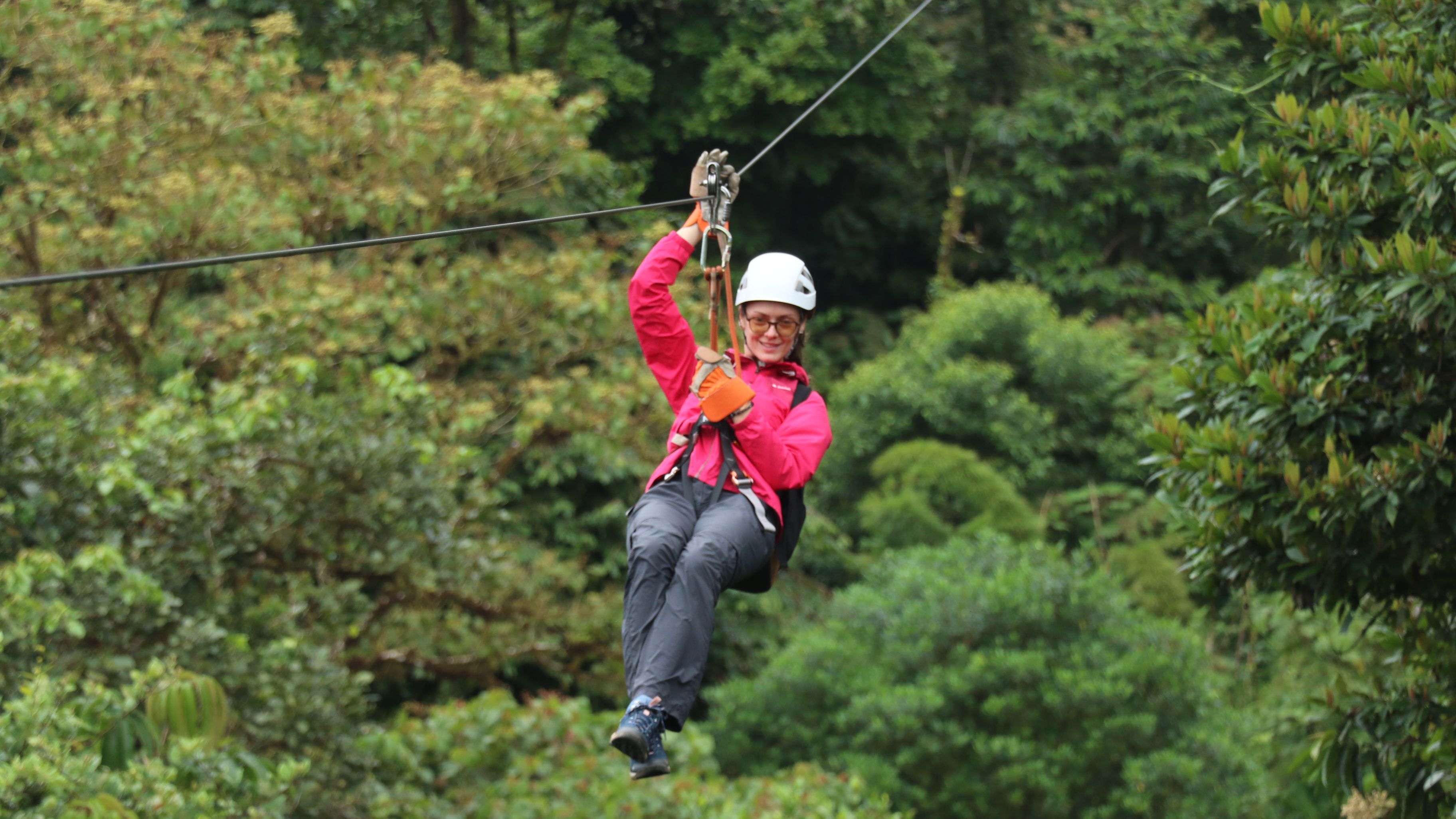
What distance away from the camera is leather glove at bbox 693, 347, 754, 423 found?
395 centimetres

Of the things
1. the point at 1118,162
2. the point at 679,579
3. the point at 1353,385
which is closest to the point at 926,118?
the point at 1118,162

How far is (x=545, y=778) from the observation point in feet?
30.8

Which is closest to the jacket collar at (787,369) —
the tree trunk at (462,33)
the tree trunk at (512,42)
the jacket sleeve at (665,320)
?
the jacket sleeve at (665,320)

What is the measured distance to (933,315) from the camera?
56.4ft

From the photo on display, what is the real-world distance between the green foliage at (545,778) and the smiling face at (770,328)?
4.80 meters

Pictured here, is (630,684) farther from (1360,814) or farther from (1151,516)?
(1151,516)

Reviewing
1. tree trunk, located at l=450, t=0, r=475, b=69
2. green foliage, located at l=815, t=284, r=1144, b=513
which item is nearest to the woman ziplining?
tree trunk, located at l=450, t=0, r=475, b=69

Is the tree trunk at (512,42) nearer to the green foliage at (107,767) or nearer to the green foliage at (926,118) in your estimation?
the green foliage at (926,118)

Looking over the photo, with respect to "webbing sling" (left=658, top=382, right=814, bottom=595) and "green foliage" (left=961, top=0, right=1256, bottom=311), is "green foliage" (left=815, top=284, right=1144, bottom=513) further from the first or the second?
"webbing sling" (left=658, top=382, right=814, bottom=595)

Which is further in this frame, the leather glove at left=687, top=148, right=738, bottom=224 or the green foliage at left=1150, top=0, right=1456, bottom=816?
the green foliage at left=1150, top=0, right=1456, bottom=816

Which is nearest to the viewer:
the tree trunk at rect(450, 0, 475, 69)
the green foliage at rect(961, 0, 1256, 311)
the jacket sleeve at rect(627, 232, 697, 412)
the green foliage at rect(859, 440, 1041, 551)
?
the jacket sleeve at rect(627, 232, 697, 412)

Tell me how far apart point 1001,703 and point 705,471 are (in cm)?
740

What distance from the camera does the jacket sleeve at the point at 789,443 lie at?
4.08m

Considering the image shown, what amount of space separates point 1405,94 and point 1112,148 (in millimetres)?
13594
